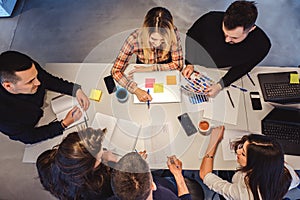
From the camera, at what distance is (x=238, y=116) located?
2150 mm

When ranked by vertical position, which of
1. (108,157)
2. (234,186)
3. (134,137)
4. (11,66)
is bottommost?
(234,186)

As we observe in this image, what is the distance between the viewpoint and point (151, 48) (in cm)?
229

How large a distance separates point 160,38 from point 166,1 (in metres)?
1.62

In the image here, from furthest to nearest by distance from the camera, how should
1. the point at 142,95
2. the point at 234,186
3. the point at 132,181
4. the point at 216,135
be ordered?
the point at 142,95
the point at 216,135
the point at 234,186
the point at 132,181

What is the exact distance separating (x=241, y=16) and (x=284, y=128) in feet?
2.68

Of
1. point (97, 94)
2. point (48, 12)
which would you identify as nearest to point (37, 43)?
point (48, 12)

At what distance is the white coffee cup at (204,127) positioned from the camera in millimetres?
2068

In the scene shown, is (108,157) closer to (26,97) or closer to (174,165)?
(174,165)

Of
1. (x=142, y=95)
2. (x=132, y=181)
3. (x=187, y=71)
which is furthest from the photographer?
(x=187, y=71)

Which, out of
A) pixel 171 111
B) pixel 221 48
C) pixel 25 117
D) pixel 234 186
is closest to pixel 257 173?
pixel 234 186

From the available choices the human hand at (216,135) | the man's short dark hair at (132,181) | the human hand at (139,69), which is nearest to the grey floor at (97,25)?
the human hand at (139,69)

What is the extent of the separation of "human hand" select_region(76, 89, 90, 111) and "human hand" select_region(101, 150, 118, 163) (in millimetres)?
367

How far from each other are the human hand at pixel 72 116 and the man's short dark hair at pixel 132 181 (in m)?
0.60

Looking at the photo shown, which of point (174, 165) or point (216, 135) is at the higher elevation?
point (216, 135)
